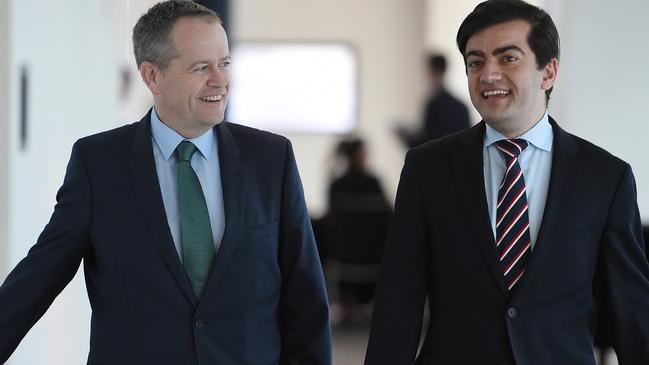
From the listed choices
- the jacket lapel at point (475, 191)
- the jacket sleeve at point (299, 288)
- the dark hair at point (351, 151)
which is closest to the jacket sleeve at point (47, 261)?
the jacket sleeve at point (299, 288)

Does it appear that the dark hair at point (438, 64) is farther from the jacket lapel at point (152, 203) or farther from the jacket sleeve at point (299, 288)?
the jacket lapel at point (152, 203)

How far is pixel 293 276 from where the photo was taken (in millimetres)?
2639

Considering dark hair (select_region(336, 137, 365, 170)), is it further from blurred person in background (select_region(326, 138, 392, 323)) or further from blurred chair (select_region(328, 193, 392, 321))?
blurred chair (select_region(328, 193, 392, 321))

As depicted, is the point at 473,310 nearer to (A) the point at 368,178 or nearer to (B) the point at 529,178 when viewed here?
(B) the point at 529,178

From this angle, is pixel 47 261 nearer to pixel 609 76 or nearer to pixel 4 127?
pixel 4 127

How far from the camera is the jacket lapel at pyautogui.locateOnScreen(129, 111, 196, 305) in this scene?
249cm

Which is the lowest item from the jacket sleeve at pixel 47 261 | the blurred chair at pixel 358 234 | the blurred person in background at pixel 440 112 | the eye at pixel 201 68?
the blurred chair at pixel 358 234

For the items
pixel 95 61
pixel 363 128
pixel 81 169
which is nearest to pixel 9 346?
pixel 81 169

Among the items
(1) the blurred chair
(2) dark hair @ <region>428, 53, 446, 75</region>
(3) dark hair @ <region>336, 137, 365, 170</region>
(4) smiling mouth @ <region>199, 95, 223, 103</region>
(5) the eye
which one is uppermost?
(5) the eye

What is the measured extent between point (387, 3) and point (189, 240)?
1031cm

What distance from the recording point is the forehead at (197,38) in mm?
2561

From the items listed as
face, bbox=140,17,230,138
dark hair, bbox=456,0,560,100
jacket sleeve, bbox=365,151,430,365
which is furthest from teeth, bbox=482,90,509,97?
face, bbox=140,17,230,138

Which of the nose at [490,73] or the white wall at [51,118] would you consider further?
the white wall at [51,118]

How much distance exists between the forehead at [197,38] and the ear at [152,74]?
0.29 feet
